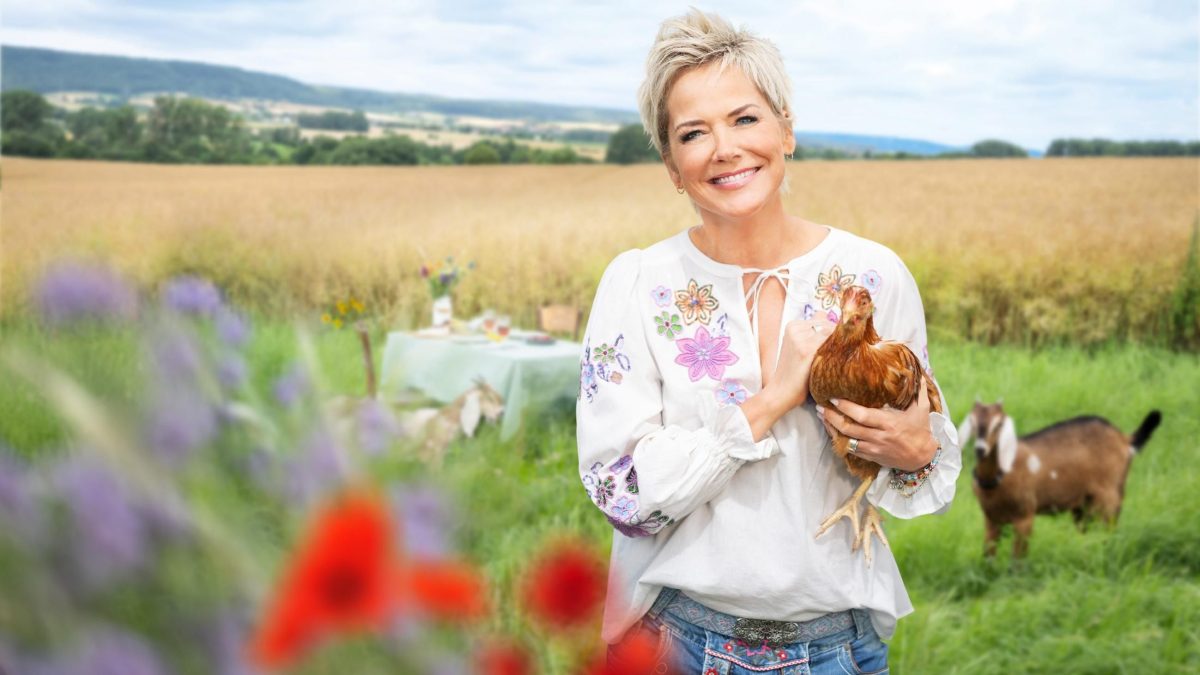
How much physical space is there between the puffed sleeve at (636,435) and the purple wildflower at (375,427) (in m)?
0.93

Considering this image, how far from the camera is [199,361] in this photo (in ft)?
0.88

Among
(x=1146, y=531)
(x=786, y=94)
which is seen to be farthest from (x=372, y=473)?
(x=1146, y=531)

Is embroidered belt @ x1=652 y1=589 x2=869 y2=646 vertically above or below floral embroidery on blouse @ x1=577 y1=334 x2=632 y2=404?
below

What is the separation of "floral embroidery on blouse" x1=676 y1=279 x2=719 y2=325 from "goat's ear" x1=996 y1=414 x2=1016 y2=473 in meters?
2.58

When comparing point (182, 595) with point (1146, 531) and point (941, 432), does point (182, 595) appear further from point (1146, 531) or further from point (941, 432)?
point (1146, 531)

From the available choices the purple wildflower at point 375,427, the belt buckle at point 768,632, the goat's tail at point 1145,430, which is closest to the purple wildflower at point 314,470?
the purple wildflower at point 375,427

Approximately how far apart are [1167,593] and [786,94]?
3073 mm

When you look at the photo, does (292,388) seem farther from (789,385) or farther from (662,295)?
(662,295)

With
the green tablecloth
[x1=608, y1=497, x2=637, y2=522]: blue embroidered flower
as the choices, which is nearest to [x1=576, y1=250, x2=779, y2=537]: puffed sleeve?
[x1=608, y1=497, x2=637, y2=522]: blue embroidered flower

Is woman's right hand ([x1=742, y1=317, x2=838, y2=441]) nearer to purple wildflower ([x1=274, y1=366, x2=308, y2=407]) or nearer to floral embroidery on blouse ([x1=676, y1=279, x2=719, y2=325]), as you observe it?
floral embroidery on blouse ([x1=676, y1=279, x2=719, y2=325])

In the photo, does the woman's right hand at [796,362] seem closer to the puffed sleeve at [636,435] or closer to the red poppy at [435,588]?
the puffed sleeve at [636,435]

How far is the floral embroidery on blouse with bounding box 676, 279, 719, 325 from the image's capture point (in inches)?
53.7

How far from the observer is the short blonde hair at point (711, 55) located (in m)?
1.26

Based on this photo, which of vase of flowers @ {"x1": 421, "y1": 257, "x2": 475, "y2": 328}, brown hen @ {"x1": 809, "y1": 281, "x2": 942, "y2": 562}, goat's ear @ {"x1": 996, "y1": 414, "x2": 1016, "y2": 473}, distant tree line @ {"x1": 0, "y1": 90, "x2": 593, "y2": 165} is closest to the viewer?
brown hen @ {"x1": 809, "y1": 281, "x2": 942, "y2": 562}
